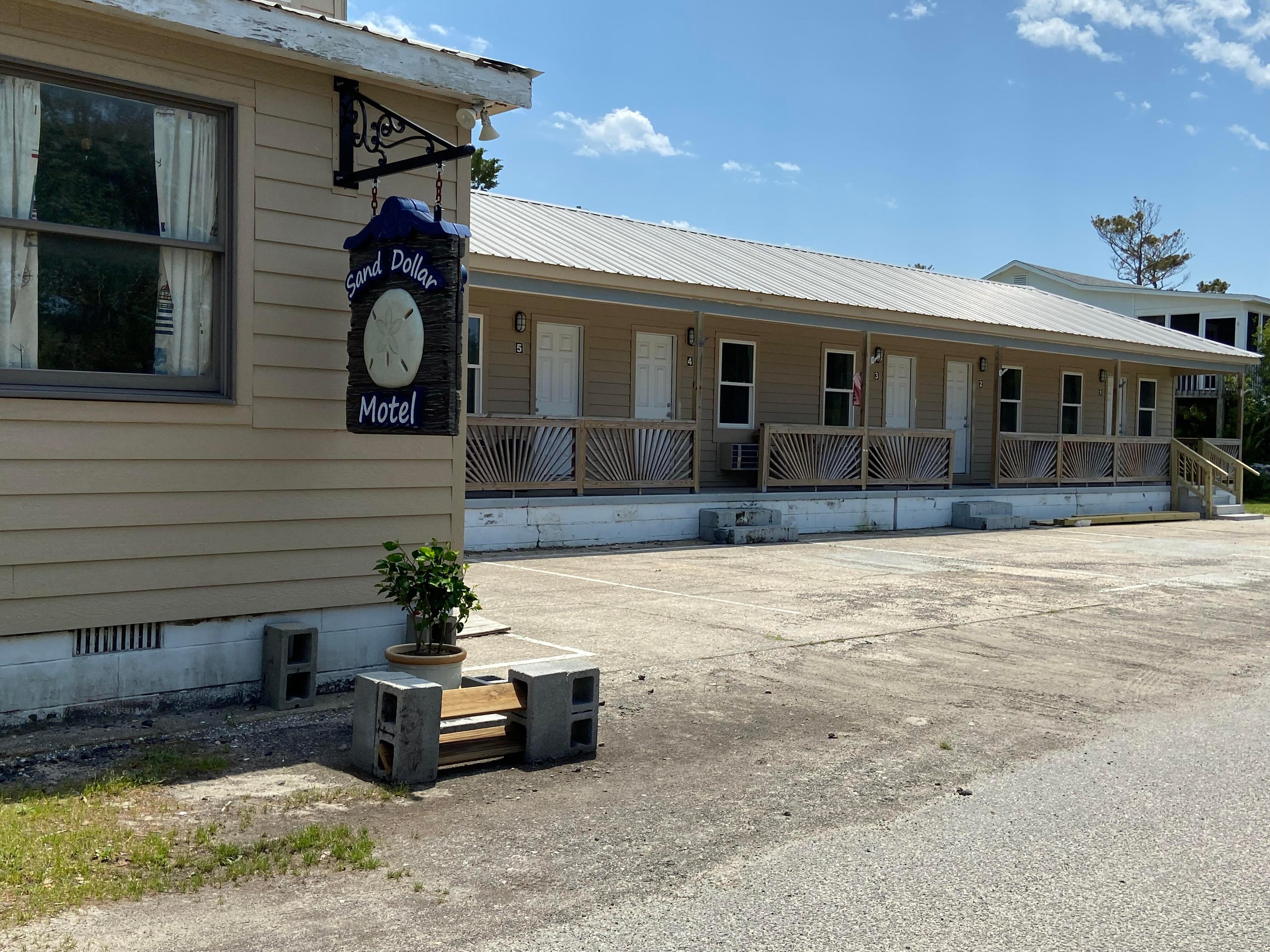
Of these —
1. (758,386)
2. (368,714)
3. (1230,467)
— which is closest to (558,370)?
(758,386)

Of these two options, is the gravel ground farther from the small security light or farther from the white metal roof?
the white metal roof

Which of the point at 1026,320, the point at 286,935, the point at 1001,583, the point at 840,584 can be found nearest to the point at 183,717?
the point at 286,935

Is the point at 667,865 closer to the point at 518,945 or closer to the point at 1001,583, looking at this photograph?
the point at 518,945

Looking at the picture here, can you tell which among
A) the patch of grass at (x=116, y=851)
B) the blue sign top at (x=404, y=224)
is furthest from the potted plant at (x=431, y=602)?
the blue sign top at (x=404, y=224)

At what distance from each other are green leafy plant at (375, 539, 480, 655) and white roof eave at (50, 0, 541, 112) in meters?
2.60

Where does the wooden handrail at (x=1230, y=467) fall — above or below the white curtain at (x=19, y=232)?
below

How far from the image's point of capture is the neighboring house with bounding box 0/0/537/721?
5.47 m

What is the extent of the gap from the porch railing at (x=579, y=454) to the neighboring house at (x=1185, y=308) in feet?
77.5

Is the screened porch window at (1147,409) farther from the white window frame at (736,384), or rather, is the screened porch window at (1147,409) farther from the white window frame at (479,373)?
the white window frame at (479,373)

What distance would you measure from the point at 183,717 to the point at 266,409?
1.65 meters

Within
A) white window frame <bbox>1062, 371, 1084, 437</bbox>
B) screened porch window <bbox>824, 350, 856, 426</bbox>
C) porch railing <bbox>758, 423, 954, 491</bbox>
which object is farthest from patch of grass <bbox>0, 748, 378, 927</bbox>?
white window frame <bbox>1062, 371, 1084, 437</bbox>

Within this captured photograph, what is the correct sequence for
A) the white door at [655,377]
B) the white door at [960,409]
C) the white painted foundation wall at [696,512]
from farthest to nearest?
the white door at [960,409] < the white door at [655,377] < the white painted foundation wall at [696,512]

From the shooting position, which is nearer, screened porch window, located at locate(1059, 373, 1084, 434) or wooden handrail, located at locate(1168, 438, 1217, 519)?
wooden handrail, located at locate(1168, 438, 1217, 519)

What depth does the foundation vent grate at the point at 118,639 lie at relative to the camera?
568 cm
